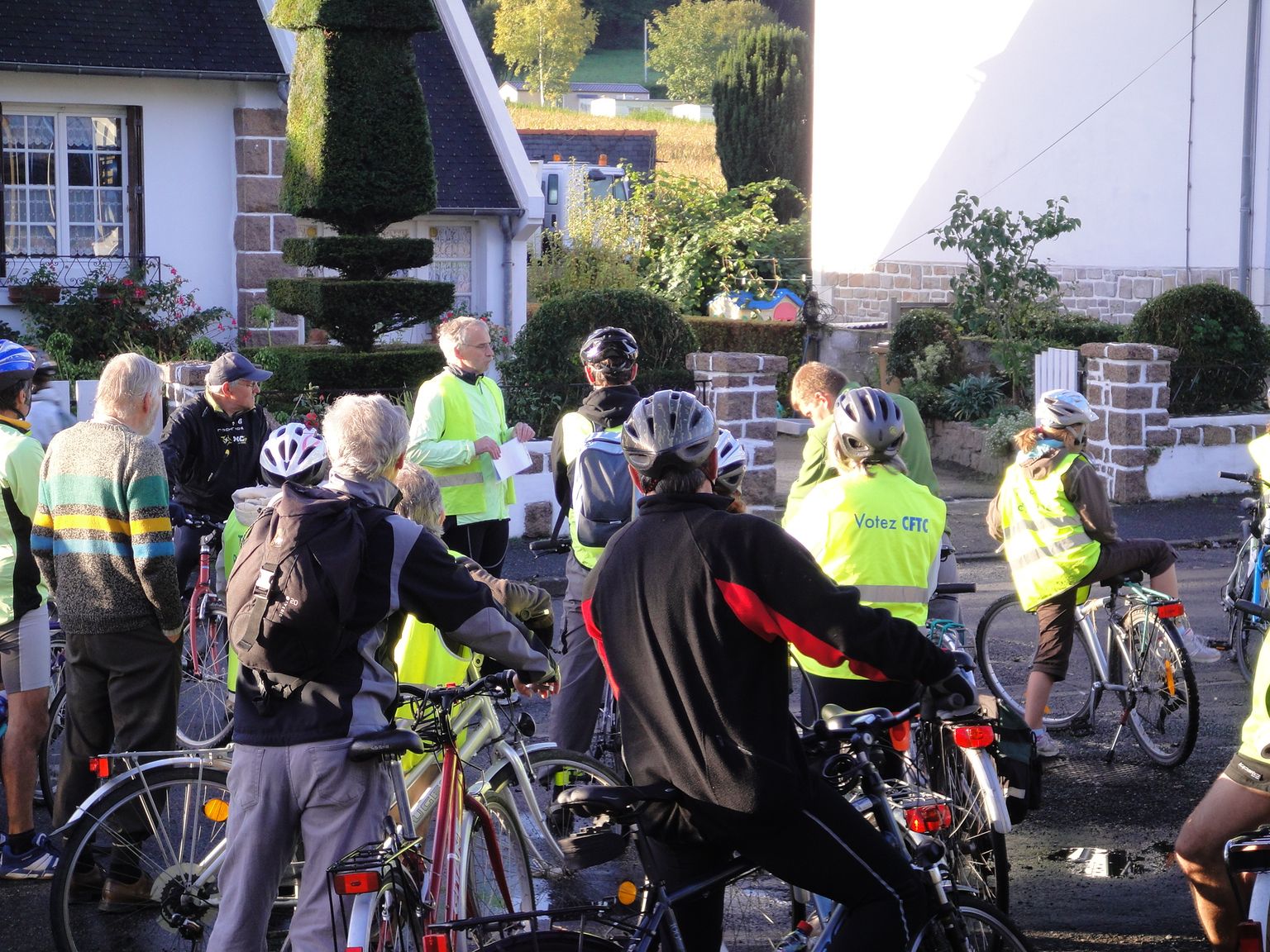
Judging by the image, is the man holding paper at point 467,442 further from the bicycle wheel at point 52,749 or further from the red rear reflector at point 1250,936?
the red rear reflector at point 1250,936

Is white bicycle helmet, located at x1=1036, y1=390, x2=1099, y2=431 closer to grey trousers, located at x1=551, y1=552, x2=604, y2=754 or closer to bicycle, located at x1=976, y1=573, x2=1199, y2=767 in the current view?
bicycle, located at x1=976, y1=573, x2=1199, y2=767

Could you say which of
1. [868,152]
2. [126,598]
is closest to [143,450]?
[126,598]

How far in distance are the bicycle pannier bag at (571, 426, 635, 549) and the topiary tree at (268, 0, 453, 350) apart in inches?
288

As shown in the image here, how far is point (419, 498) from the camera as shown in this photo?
510cm

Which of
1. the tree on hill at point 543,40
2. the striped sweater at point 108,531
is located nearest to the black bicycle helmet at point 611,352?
the striped sweater at point 108,531

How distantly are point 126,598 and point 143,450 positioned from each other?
52 cm

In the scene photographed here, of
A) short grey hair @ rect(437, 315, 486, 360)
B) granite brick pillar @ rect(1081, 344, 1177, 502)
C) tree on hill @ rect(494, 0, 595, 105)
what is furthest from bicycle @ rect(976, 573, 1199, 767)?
tree on hill @ rect(494, 0, 595, 105)

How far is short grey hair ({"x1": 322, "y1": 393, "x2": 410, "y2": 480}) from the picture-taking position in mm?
4082

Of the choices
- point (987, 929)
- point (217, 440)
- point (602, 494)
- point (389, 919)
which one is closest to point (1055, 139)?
point (217, 440)

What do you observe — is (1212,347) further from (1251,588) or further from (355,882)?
(355,882)

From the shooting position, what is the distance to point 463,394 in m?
7.77

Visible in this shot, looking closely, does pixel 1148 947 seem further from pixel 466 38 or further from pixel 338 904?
pixel 466 38

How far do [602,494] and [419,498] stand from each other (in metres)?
1.08

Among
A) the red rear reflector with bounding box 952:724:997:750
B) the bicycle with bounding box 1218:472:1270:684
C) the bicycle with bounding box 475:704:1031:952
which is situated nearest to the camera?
the bicycle with bounding box 475:704:1031:952
